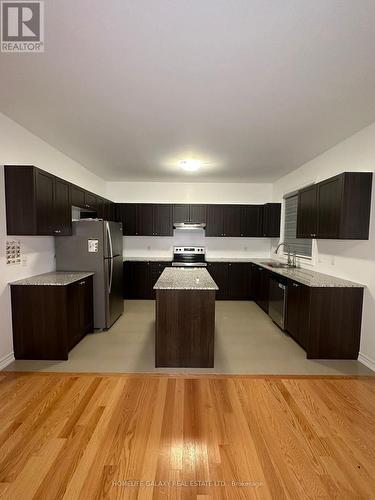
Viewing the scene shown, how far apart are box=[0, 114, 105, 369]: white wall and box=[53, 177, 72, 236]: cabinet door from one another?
0.33 metres

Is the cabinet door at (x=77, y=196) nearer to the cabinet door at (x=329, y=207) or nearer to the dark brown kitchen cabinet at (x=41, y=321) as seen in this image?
the dark brown kitchen cabinet at (x=41, y=321)

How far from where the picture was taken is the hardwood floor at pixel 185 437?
1.46m

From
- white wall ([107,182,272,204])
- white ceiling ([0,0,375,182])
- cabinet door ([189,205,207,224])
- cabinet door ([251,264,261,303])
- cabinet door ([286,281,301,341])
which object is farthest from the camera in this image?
white wall ([107,182,272,204])

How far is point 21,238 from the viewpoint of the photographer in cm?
293

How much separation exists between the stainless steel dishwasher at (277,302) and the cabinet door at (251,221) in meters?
1.67

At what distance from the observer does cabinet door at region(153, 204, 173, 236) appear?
5672 mm

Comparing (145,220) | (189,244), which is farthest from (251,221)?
(145,220)

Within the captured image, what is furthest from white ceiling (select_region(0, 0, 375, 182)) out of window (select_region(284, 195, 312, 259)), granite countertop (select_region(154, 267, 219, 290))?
granite countertop (select_region(154, 267, 219, 290))

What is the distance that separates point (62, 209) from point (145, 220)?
98.9 inches

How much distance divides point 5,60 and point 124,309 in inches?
157

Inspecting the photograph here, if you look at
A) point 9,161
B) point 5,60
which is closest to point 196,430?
point 5,60

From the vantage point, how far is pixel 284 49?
1.65m

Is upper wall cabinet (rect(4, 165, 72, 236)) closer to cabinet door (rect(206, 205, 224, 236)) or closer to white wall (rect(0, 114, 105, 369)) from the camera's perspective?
white wall (rect(0, 114, 105, 369))

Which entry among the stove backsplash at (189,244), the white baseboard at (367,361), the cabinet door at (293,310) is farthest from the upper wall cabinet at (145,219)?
the white baseboard at (367,361)
